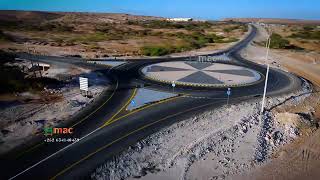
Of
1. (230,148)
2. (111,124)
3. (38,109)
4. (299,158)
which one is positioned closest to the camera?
(299,158)

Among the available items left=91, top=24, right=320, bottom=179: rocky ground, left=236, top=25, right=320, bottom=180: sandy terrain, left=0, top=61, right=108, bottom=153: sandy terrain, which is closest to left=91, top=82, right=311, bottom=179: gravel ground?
left=91, top=24, right=320, bottom=179: rocky ground

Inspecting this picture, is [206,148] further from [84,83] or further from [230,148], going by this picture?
[84,83]

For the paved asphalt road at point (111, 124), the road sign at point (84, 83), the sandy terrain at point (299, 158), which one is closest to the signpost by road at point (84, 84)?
the road sign at point (84, 83)

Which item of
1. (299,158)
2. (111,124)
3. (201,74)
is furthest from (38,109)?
(201,74)

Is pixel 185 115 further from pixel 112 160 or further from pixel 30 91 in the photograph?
pixel 30 91

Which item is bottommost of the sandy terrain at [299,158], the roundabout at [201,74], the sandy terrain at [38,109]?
the sandy terrain at [299,158]

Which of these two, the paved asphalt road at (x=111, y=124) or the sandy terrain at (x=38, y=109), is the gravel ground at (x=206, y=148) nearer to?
the paved asphalt road at (x=111, y=124)

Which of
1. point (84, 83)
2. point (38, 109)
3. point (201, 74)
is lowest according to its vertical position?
point (38, 109)
